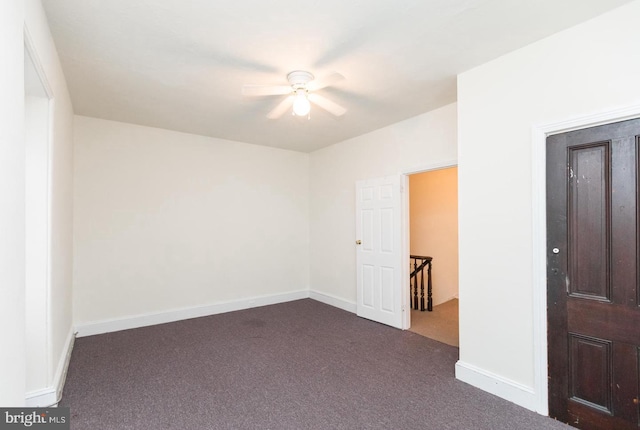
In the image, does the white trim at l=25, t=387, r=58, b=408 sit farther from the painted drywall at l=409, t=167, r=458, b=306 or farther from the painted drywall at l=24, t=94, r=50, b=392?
the painted drywall at l=409, t=167, r=458, b=306

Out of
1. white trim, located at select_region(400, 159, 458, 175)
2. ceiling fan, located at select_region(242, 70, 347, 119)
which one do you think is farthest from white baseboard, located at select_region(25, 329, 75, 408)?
white trim, located at select_region(400, 159, 458, 175)

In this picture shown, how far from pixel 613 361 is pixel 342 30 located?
2.80m

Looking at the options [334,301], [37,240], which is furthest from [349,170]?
[37,240]

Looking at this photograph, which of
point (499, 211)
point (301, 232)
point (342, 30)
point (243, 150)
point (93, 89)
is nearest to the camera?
point (342, 30)

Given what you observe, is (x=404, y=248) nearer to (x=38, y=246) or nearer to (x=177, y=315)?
(x=177, y=315)

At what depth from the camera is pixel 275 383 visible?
2.72 m

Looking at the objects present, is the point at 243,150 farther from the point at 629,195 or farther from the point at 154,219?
the point at 629,195

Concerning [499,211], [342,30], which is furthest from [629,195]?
[342,30]

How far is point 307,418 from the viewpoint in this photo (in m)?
2.24

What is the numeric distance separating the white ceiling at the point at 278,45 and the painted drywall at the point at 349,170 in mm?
370

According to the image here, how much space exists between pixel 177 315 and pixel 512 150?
4463mm

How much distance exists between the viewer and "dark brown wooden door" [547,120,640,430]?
195 centimetres

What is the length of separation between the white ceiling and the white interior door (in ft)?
3.96

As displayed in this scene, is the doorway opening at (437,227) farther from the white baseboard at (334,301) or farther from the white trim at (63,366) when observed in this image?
the white trim at (63,366)
